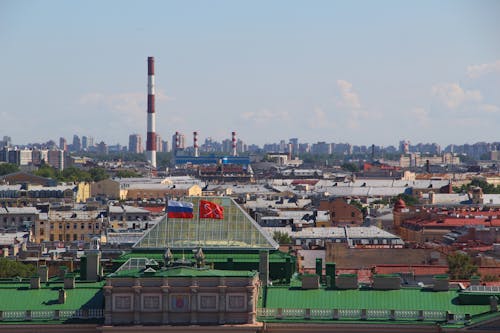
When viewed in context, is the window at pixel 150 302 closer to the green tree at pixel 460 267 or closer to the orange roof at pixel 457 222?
the green tree at pixel 460 267

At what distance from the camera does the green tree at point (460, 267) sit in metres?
76.7

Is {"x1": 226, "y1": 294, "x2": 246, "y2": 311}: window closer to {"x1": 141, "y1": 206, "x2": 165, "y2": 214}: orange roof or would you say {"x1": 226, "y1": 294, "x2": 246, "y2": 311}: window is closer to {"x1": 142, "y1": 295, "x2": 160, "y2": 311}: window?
{"x1": 142, "y1": 295, "x2": 160, "y2": 311}: window

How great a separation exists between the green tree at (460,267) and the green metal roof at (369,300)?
2322cm

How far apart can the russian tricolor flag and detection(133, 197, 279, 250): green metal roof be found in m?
1.08

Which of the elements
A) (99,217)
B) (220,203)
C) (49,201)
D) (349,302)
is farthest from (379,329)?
(49,201)

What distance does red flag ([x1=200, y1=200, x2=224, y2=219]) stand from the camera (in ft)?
190

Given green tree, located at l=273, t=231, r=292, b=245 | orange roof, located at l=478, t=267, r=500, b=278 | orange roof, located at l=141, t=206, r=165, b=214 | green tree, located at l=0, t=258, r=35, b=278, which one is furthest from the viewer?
orange roof, located at l=141, t=206, r=165, b=214

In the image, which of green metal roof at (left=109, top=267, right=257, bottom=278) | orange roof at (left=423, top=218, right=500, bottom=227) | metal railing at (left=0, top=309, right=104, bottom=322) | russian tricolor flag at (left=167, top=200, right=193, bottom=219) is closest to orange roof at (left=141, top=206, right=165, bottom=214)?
orange roof at (left=423, top=218, right=500, bottom=227)

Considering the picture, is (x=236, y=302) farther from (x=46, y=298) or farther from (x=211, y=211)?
(x=211, y=211)

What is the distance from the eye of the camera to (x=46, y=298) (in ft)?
170

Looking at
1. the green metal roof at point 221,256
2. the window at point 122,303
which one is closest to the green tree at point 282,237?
the green metal roof at point 221,256

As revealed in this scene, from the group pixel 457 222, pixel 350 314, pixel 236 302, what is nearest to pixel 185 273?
pixel 236 302

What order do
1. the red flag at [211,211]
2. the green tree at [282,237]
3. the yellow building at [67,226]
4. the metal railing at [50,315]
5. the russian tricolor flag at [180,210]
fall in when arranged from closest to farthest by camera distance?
the metal railing at [50,315] → the russian tricolor flag at [180,210] → the red flag at [211,211] → the green tree at [282,237] → the yellow building at [67,226]

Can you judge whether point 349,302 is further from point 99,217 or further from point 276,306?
point 99,217
